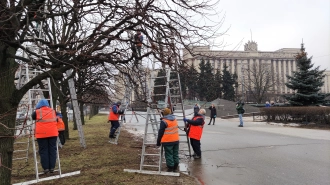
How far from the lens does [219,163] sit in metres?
8.02

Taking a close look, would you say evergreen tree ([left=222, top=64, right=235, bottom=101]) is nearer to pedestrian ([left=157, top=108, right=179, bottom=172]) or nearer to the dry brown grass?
pedestrian ([left=157, top=108, right=179, bottom=172])

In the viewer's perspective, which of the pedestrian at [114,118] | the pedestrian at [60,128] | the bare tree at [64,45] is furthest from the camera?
the pedestrian at [114,118]

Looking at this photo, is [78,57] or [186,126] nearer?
[78,57]

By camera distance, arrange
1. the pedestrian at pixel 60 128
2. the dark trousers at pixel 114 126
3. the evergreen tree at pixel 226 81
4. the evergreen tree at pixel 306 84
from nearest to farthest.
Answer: the evergreen tree at pixel 226 81 → the pedestrian at pixel 60 128 → the dark trousers at pixel 114 126 → the evergreen tree at pixel 306 84

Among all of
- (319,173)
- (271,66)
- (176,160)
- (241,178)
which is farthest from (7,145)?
(271,66)

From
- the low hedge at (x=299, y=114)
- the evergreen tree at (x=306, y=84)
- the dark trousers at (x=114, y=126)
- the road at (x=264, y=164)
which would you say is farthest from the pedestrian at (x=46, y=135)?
the evergreen tree at (x=306, y=84)

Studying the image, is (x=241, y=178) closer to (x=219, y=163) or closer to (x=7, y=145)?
(x=219, y=163)

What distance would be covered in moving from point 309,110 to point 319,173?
41.1ft

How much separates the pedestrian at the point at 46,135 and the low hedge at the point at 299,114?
15.9 meters

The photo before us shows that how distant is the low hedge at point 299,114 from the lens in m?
17.1

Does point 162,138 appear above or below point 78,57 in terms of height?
below

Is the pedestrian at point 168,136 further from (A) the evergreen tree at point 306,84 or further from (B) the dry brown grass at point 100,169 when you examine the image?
(A) the evergreen tree at point 306,84

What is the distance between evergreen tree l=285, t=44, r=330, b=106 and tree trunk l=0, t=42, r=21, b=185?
948 inches

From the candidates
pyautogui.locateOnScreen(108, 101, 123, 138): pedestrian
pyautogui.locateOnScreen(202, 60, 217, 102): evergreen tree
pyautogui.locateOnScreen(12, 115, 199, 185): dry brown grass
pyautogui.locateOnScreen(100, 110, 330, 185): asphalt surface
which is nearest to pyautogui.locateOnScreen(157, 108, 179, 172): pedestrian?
pyautogui.locateOnScreen(12, 115, 199, 185): dry brown grass
